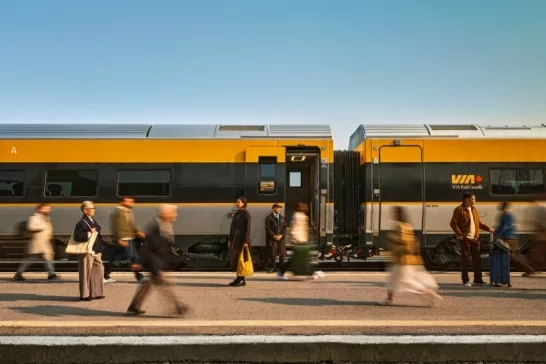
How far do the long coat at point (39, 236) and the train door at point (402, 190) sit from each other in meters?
7.90

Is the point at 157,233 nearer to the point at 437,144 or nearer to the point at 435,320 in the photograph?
the point at 435,320

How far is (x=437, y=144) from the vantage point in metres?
13.8

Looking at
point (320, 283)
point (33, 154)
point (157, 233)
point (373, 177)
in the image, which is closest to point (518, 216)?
point (373, 177)

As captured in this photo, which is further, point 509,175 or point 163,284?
point 509,175

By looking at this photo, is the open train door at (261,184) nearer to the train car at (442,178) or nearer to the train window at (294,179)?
the train window at (294,179)

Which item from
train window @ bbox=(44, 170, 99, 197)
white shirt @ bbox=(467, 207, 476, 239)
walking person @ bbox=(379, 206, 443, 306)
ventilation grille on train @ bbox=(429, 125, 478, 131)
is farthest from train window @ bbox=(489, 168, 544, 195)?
train window @ bbox=(44, 170, 99, 197)

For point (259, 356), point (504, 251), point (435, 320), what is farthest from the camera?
point (504, 251)

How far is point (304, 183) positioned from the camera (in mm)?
14742

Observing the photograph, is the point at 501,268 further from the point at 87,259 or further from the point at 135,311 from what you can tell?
the point at 87,259

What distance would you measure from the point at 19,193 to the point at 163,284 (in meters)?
8.28

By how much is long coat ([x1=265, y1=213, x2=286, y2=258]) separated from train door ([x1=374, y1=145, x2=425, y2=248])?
2.67 m

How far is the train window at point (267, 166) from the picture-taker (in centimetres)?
1365

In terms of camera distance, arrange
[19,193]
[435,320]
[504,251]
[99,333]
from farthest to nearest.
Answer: [19,193]
[504,251]
[435,320]
[99,333]

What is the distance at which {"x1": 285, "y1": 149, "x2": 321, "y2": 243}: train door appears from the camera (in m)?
13.7
